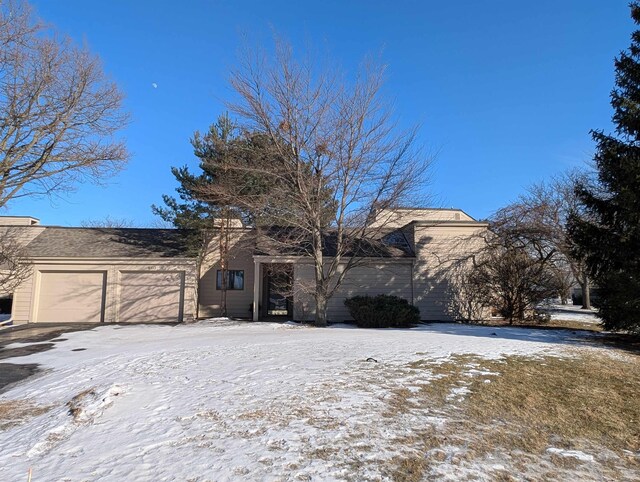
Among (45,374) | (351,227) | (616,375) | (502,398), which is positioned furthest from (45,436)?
(351,227)

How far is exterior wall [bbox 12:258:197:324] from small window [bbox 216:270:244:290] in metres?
1.94

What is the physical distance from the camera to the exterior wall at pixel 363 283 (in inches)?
708

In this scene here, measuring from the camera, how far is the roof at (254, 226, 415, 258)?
15352 mm

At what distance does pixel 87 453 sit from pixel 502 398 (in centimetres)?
474

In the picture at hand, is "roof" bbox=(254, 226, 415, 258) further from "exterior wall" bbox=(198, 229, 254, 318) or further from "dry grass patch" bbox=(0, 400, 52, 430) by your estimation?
"dry grass patch" bbox=(0, 400, 52, 430)

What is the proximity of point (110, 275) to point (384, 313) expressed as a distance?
39.2ft

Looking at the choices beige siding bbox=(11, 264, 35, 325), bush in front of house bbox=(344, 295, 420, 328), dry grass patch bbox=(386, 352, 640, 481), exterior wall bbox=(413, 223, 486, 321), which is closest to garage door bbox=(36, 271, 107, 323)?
beige siding bbox=(11, 264, 35, 325)

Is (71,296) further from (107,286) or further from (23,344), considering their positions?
(23,344)

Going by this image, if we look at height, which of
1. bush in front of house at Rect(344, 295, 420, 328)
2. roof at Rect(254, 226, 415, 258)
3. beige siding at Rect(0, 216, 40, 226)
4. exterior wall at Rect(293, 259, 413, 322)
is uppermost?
beige siding at Rect(0, 216, 40, 226)

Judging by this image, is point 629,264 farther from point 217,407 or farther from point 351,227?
point 217,407

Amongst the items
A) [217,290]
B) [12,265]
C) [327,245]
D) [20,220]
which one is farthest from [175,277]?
[20,220]

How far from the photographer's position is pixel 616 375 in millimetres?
6867

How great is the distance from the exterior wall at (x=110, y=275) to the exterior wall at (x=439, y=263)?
10.0m

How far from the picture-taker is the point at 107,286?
18219 millimetres
